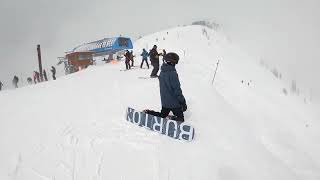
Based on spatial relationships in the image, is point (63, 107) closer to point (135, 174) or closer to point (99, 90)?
point (99, 90)

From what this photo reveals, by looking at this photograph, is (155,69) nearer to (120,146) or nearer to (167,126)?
(167,126)

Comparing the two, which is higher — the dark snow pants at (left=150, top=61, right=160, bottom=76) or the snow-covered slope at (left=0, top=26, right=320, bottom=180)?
the dark snow pants at (left=150, top=61, right=160, bottom=76)

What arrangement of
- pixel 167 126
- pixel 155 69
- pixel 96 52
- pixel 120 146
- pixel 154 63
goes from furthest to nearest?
pixel 96 52, pixel 154 63, pixel 155 69, pixel 167 126, pixel 120 146

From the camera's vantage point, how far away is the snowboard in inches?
351

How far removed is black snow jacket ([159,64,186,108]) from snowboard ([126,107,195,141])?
44cm

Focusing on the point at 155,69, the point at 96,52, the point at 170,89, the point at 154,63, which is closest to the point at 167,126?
the point at 170,89

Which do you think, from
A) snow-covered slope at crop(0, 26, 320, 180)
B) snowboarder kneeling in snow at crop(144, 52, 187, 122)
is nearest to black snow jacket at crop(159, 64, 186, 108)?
snowboarder kneeling in snow at crop(144, 52, 187, 122)

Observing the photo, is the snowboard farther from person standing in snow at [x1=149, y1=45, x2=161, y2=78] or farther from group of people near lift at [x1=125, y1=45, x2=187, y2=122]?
person standing in snow at [x1=149, y1=45, x2=161, y2=78]

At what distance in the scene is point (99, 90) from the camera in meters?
16.1

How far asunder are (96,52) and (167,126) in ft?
108

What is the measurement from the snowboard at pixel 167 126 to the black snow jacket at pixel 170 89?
44 cm

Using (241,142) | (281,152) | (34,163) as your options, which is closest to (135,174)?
(34,163)

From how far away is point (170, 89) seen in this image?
8867mm

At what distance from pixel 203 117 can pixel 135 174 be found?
13.8 ft
